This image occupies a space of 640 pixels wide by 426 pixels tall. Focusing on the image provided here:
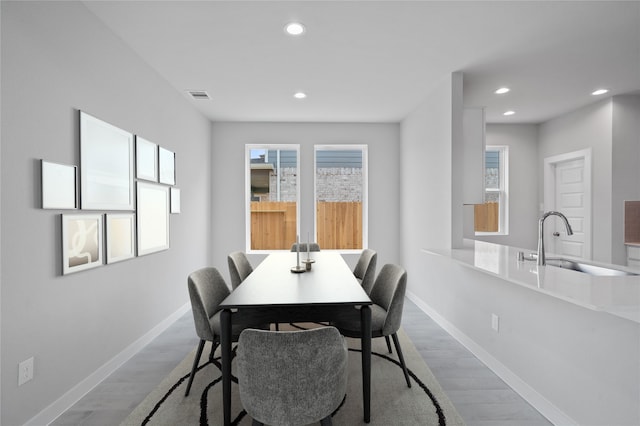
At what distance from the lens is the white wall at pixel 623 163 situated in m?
3.89

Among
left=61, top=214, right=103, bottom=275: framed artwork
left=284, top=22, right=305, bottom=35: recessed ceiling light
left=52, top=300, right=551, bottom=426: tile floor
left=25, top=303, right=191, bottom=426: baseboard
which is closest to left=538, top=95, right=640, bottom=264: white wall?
left=52, top=300, right=551, bottom=426: tile floor

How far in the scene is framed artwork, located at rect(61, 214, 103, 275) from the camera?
1.96 m

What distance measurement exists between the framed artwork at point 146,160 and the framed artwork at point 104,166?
0.35ft

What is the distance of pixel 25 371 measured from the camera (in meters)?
1.70

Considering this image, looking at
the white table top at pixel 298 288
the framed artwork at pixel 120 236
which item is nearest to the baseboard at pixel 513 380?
the white table top at pixel 298 288

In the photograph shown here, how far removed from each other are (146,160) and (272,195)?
2.38 m

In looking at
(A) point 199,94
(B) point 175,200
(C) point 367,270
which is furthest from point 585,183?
(B) point 175,200

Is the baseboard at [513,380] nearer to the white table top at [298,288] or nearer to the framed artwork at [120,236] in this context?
the white table top at [298,288]

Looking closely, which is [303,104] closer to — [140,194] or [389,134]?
[389,134]

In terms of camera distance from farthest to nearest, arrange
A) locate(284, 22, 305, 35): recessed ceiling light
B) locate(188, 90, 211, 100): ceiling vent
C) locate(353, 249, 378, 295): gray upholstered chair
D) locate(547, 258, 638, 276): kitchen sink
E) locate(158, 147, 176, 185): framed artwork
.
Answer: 1. locate(188, 90, 211, 100): ceiling vent
2. locate(158, 147, 176, 185): framed artwork
3. locate(353, 249, 378, 295): gray upholstered chair
4. locate(284, 22, 305, 35): recessed ceiling light
5. locate(547, 258, 638, 276): kitchen sink

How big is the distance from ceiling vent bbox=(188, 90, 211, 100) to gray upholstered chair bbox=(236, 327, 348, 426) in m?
3.23

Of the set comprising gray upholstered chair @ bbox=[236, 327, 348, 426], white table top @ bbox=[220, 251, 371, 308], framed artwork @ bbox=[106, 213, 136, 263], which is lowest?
gray upholstered chair @ bbox=[236, 327, 348, 426]

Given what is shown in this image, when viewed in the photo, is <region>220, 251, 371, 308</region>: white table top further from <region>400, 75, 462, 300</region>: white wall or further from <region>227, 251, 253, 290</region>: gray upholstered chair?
<region>400, 75, 462, 300</region>: white wall

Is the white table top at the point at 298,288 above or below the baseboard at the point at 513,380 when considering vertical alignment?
above
